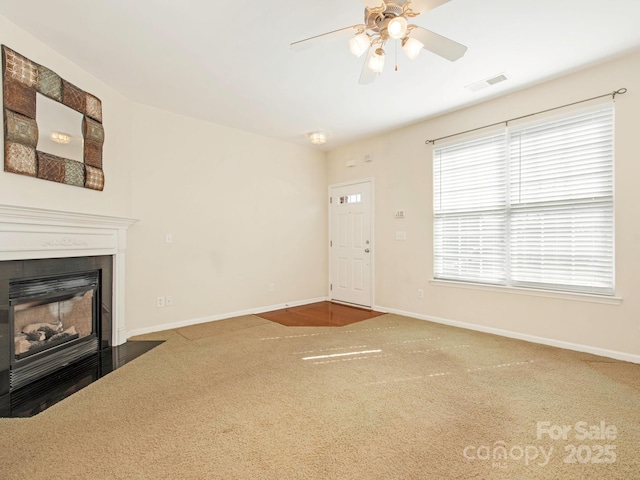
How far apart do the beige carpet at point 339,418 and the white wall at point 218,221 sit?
1095 mm

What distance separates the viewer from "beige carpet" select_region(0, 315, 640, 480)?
1611 millimetres

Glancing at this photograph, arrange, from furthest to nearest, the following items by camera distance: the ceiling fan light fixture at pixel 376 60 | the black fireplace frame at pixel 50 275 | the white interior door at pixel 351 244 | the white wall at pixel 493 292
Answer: the white interior door at pixel 351 244, the white wall at pixel 493 292, the black fireplace frame at pixel 50 275, the ceiling fan light fixture at pixel 376 60

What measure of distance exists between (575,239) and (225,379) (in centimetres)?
362

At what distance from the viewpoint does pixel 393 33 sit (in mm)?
1853

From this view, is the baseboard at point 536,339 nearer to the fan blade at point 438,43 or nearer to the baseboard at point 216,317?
the baseboard at point 216,317

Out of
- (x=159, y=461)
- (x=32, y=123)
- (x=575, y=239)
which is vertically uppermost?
(x=32, y=123)

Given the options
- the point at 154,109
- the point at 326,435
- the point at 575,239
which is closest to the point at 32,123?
the point at 154,109

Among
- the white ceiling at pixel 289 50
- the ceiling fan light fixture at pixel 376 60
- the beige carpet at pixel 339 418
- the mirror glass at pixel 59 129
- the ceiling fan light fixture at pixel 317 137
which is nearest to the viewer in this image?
the beige carpet at pixel 339 418

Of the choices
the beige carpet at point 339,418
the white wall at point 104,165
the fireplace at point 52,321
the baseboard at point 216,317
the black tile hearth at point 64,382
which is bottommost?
the black tile hearth at point 64,382

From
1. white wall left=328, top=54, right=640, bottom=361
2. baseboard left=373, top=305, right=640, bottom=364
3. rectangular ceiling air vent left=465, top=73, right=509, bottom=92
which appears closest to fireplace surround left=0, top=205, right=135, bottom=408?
white wall left=328, top=54, right=640, bottom=361

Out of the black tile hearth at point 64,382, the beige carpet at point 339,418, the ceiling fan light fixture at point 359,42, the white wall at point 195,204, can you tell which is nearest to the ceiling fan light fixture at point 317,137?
the white wall at point 195,204

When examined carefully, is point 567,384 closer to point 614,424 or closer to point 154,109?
point 614,424

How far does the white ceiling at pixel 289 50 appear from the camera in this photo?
229 centimetres

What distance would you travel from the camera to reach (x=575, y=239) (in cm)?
324
